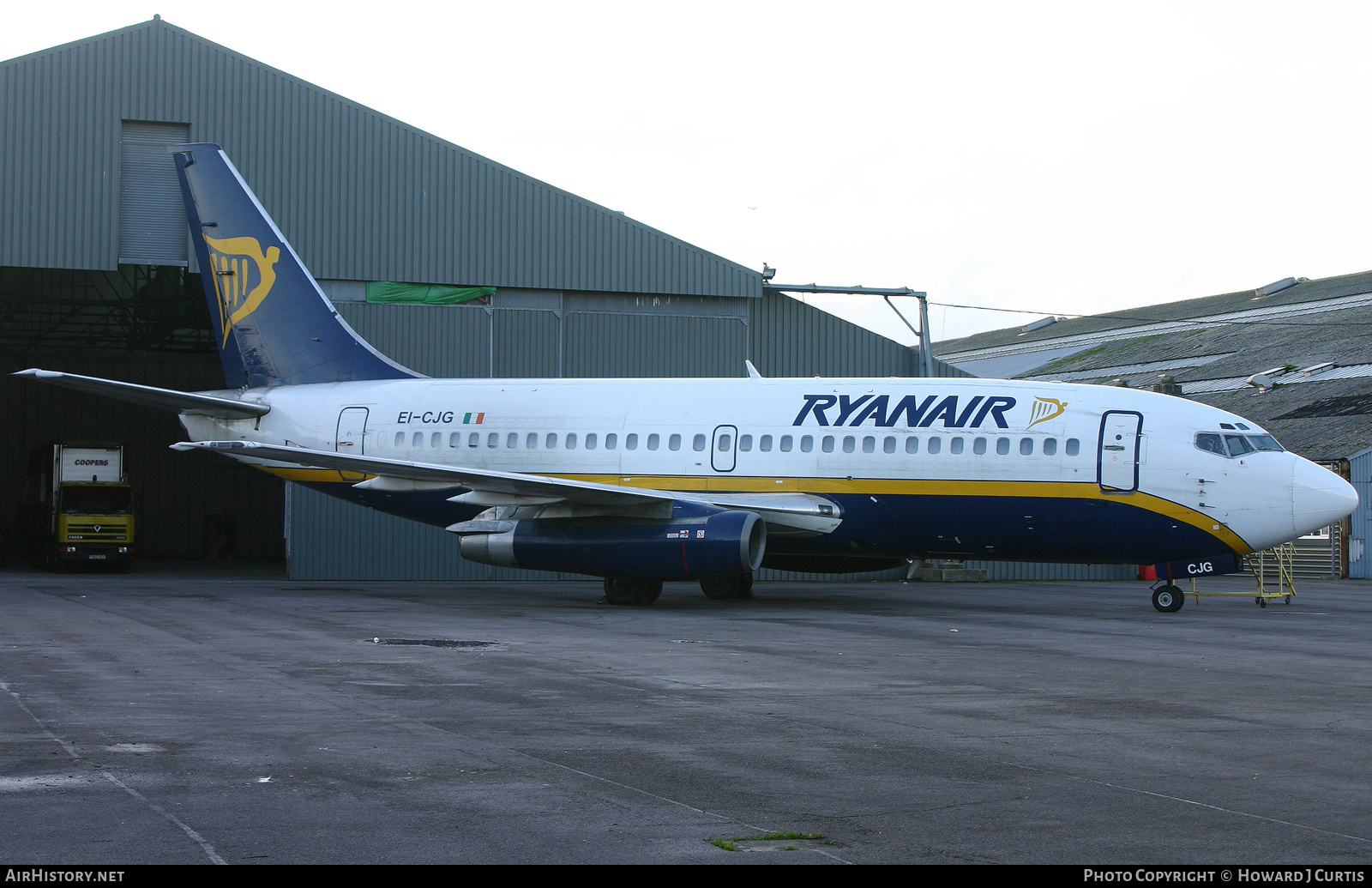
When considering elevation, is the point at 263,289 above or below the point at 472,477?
above

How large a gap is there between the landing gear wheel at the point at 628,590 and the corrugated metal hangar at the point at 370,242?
9.33 m

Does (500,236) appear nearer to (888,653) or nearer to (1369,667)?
(888,653)

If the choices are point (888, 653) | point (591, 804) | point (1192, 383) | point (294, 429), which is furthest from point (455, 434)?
point (1192, 383)

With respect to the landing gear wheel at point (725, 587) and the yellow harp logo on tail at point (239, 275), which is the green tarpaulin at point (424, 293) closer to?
the yellow harp logo on tail at point (239, 275)

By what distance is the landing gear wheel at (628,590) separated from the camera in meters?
21.8

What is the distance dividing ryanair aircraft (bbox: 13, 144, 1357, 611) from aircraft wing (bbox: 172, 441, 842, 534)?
5cm

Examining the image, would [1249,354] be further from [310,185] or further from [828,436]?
[310,185]

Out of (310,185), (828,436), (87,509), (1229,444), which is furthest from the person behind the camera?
(87,509)

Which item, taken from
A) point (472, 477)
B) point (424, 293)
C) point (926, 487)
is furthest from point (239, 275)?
point (926, 487)

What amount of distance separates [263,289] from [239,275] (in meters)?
0.62

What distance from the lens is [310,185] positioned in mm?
29234

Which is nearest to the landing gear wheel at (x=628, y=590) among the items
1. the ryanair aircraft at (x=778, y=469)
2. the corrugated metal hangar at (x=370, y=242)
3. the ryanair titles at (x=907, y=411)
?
the ryanair aircraft at (x=778, y=469)

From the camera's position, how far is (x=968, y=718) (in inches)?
382

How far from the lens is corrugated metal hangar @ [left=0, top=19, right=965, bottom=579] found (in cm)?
2764
